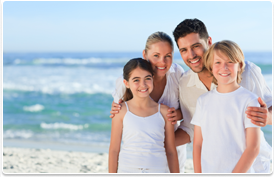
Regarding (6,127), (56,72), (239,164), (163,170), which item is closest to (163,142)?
(163,170)

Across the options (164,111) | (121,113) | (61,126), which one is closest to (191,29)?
(164,111)

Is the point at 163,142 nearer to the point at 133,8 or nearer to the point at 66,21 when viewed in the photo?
the point at 133,8

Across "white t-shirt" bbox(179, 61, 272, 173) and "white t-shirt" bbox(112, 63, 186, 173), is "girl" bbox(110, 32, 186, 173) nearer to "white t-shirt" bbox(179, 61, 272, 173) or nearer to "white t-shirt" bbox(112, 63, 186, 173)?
"white t-shirt" bbox(112, 63, 186, 173)

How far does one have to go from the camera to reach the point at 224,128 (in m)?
2.34

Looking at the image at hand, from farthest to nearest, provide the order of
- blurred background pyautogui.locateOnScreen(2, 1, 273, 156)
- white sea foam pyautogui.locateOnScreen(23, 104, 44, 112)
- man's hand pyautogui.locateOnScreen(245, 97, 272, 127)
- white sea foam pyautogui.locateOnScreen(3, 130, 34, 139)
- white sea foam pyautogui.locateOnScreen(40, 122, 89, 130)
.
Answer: white sea foam pyautogui.locateOnScreen(23, 104, 44, 112)
white sea foam pyautogui.locateOnScreen(40, 122, 89, 130)
blurred background pyautogui.locateOnScreen(2, 1, 273, 156)
white sea foam pyautogui.locateOnScreen(3, 130, 34, 139)
man's hand pyautogui.locateOnScreen(245, 97, 272, 127)

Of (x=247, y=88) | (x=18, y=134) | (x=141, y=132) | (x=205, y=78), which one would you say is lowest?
(x=18, y=134)

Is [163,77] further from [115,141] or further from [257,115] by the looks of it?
[257,115]

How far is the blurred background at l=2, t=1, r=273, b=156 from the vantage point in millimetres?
8938

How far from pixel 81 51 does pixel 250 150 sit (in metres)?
26.9

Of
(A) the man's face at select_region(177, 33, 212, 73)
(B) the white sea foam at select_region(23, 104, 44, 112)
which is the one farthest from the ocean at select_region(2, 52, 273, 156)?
(A) the man's face at select_region(177, 33, 212, 73)

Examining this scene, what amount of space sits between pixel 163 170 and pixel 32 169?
375 cm

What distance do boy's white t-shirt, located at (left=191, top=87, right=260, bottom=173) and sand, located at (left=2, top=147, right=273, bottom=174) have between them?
10.7 ft

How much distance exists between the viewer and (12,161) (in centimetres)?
588

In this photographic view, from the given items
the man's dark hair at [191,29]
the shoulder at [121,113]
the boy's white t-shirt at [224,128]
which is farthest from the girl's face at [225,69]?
the shoulder at [121,113]
